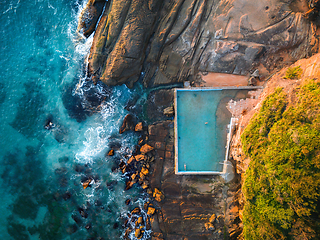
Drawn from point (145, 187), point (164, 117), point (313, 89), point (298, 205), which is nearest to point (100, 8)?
point (164, 117)

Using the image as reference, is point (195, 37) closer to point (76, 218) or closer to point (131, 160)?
point (131, 160)

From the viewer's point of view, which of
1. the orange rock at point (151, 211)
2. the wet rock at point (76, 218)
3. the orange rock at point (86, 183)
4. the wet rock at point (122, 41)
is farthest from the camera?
the wet rock at point (76, 218)

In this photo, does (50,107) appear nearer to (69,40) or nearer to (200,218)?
(69,40)

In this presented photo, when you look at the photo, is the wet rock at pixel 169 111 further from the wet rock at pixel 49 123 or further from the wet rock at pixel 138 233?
the wet rock at pixel 138 233

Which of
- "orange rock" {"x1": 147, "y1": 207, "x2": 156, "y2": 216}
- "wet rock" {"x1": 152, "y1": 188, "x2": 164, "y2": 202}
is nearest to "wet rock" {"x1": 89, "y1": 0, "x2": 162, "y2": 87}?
"wet rock" {"x1": 152, "y1": 188, "x2": 164, "y2": 202}

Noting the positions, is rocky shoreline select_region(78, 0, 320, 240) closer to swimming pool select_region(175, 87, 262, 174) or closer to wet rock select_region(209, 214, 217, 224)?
wet rock select_region(209, 214, 217, 224)

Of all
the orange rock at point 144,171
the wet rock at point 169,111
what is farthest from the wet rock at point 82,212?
the wet rock at point 169,111
